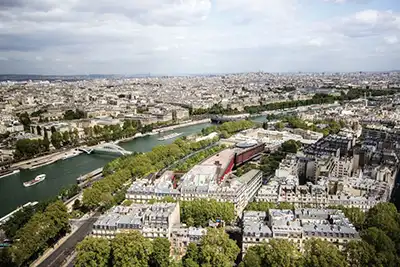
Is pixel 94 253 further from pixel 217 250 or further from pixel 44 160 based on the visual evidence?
pixel 44 160

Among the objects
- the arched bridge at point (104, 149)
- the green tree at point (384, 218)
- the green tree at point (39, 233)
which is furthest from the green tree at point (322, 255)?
the arched bridge at point (104, 149)

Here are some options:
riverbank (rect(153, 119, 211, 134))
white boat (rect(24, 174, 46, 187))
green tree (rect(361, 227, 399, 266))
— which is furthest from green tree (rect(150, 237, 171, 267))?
riverbank (rect(153, 119, 211, 134))

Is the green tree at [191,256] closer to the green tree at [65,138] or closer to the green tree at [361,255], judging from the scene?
the green tree at [361,255]

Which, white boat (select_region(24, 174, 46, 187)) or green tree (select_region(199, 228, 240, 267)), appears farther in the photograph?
white boat (select_region(24, 174, 46, 187))

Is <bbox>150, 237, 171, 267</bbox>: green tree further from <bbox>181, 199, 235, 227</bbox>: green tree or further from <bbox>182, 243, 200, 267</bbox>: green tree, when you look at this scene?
<bbox>181, 199, 235, 227</bbox>: green tree

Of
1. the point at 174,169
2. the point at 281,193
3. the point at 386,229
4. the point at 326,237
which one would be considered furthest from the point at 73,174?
the point at 386,229

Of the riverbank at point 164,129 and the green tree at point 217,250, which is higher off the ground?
the green tree at point 217,250

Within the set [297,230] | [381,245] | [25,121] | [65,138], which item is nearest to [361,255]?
[381,245]
